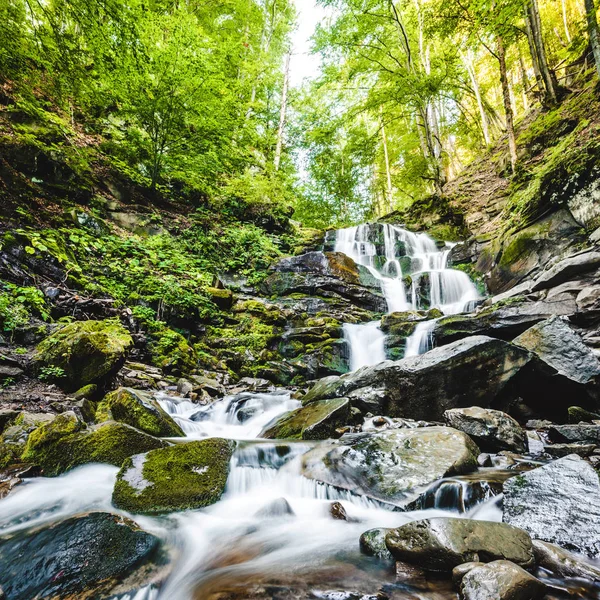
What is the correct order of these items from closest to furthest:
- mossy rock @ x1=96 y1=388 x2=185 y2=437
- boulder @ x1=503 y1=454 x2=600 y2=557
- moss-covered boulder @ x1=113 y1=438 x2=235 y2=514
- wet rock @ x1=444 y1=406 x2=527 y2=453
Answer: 1. boulder @ x1=503 y1=454 x2=600 y2=557
2. moss-covered boulder @ x1=113 y1=438 x2=235 y2=514
3. wet rock @ x1=444 y1=406 x2=527 y2=453
4. mossy rock @ x1=96 y1=388 x2=185 y2=437

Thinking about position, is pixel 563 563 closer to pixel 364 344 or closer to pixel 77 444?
pixel 77 444

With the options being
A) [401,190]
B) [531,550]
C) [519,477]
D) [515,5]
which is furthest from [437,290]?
[401,190]

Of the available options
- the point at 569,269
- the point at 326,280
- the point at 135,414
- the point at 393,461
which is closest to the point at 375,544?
the point at 393,461

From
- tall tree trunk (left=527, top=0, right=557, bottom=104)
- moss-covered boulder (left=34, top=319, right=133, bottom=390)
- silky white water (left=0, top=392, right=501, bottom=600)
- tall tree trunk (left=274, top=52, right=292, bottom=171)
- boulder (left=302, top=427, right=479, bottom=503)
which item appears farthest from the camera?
tall tree trunk (left=274, top=52, right=292, bottom=171)

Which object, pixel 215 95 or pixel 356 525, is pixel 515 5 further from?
pixel 356 525

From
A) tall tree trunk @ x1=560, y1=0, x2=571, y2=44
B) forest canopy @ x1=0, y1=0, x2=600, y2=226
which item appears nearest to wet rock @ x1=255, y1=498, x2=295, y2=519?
forest canopy @ x1=0, y1=0, x2=600, y2=226

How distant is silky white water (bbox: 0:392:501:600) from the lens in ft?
7.63

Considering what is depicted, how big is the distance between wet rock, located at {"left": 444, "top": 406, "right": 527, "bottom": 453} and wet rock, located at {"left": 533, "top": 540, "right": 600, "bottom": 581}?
1886 mm

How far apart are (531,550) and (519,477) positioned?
0.83m

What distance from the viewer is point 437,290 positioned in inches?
455

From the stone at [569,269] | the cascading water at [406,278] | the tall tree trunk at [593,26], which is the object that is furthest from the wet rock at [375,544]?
A: the tall tree trunk at [593,26]

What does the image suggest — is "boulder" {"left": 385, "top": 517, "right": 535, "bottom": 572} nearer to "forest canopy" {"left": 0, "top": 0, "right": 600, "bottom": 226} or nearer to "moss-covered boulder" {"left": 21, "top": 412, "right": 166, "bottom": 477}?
"moss-covered boulder" {"left": 21, "top": 412, "right": 166, "bottom": 477}

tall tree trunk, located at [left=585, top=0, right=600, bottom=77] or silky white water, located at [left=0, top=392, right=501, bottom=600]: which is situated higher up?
tall tree trunk, located at [left=585, top=0, right=600, bottom=77]

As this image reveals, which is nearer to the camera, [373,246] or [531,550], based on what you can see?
[531,550]
